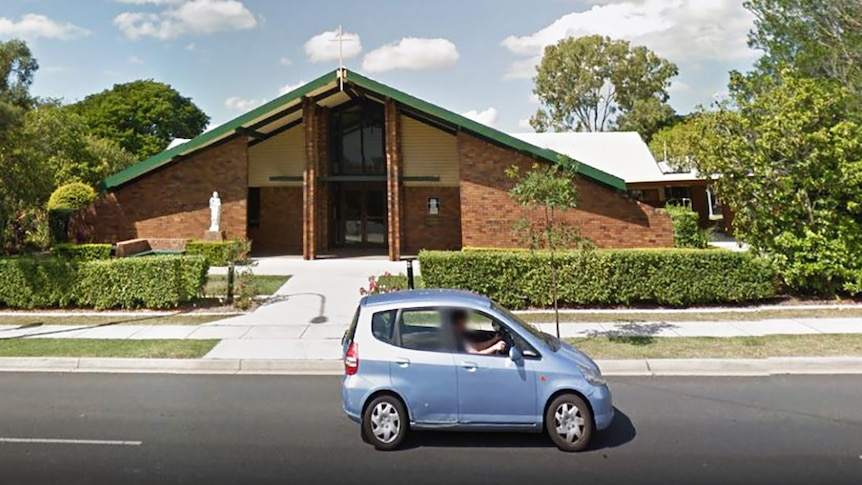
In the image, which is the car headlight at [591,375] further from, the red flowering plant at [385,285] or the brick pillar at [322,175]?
the brick pillar at [322,175]

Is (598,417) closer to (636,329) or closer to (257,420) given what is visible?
(257,420)

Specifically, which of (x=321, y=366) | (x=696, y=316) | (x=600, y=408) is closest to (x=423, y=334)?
(x=600, y=408)

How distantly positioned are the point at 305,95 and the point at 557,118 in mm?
39336

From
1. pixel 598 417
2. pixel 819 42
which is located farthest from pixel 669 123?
pixel 598 417

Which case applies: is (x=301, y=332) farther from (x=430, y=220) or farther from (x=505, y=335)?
(x=430, y=220)

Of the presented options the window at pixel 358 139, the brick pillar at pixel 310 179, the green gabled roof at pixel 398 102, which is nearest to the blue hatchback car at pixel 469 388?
the green gabled roof at pixel 398 102

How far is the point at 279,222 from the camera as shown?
21656mm

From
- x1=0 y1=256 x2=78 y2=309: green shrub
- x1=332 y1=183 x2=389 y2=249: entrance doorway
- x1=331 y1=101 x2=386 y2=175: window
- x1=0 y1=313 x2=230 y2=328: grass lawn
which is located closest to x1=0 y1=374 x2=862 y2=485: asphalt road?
x1=0 y1=313 x2=230 y2=328: grass lawn

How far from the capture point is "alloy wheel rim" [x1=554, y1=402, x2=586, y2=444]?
4523 mm

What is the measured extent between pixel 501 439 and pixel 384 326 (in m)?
1.62

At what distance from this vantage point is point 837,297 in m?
10.8

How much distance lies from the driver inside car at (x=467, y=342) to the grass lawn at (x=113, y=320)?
722 centimetres

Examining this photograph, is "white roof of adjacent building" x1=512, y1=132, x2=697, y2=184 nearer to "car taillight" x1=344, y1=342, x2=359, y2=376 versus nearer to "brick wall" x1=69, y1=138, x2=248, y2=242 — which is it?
"brick wall" x1=69, y1=138, x2=248, y2=242

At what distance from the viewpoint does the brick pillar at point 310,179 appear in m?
18.4
